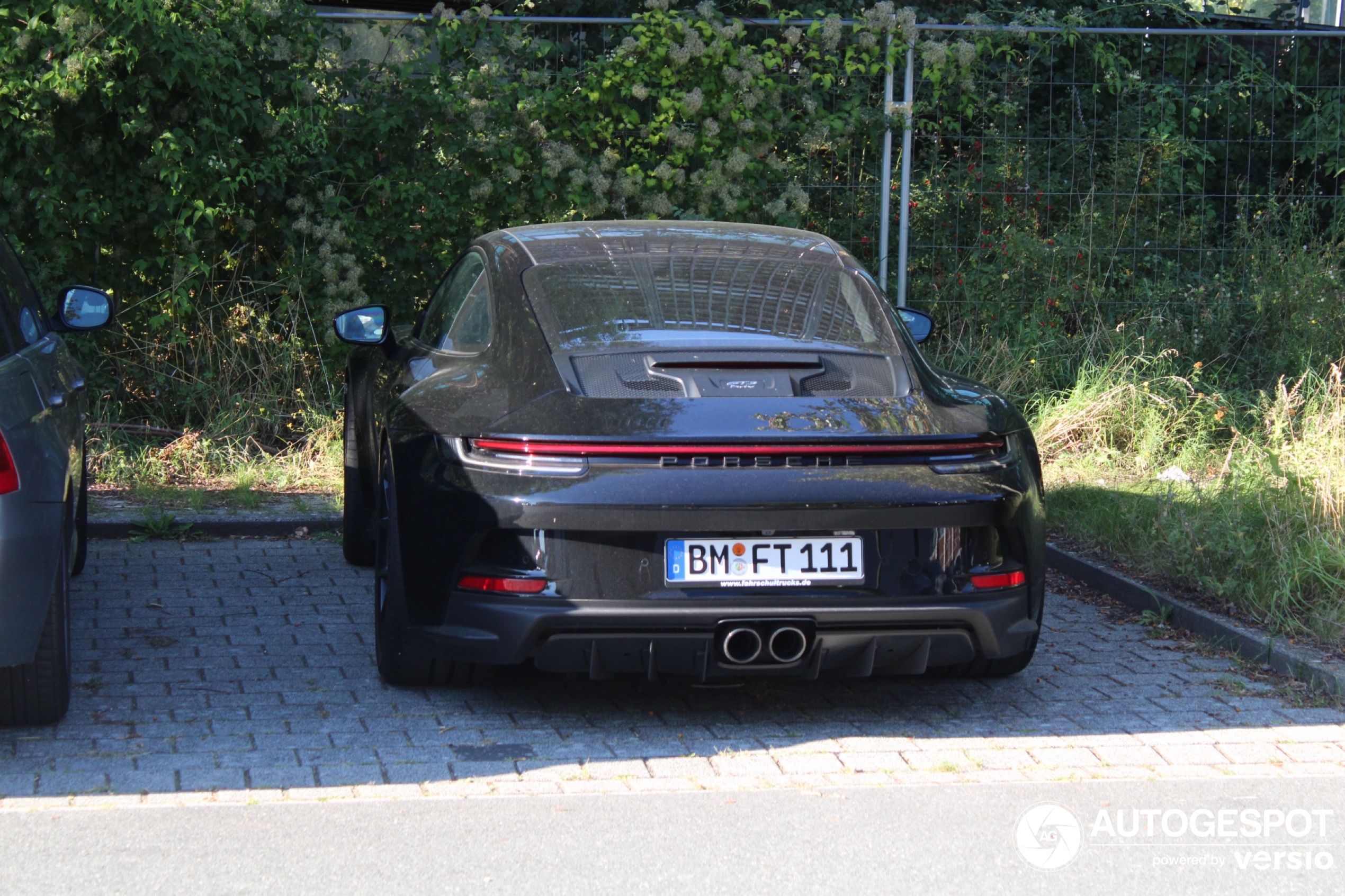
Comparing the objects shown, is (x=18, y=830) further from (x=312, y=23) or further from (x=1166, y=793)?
(x=312, y=23)

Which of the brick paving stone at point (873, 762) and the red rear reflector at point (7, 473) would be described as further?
the brick paving stone at point (873, 762)

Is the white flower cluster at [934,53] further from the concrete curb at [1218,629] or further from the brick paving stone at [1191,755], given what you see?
the brick paving stone at [1191,755]

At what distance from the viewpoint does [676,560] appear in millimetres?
4219

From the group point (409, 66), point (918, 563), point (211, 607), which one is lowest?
point (211, 607)

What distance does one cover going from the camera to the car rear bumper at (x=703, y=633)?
166 inches

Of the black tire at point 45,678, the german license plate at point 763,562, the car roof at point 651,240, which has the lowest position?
the black tire at point 45,678

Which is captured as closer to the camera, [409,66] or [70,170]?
[70,170]

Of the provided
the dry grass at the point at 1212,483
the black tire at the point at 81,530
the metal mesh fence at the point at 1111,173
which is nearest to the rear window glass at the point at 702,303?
the dry grass at the point at 1212,483

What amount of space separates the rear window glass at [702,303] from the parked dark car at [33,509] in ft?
4.96

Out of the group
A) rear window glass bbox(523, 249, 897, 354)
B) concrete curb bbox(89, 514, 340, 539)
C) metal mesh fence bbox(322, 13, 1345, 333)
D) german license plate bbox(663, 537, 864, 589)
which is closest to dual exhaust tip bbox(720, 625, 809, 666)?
german license plate bbox(663, 537, 864, 589)

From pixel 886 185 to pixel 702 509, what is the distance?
20.9 feet

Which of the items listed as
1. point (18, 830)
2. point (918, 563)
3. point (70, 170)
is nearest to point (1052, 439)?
point (918, 563)

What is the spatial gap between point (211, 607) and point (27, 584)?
2050 millimetres

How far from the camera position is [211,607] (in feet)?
19.8
